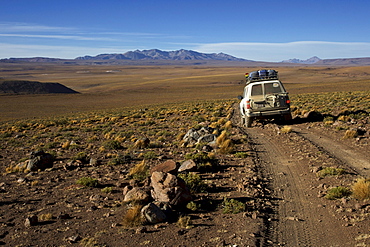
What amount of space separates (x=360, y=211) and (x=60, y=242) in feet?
15.6

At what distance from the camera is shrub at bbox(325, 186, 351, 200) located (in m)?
6.07

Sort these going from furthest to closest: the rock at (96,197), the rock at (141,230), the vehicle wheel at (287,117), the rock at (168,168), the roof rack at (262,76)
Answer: the roof rack at (262,76) < the vehicle wheel at (287,117) < the rock at (168,168) < the rock at (96,197) < the rock at (141,230)

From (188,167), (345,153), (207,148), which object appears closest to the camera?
(188,167)

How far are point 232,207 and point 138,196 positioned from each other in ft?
5.88

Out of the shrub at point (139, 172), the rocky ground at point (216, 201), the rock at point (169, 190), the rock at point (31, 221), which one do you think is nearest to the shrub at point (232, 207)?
the rocky ground at point (216, 201)

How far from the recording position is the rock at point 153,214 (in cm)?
549

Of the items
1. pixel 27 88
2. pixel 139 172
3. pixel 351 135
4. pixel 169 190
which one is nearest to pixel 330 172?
pixel 169 190

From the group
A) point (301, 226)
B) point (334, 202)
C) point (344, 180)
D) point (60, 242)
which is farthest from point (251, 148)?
point (60, 242)

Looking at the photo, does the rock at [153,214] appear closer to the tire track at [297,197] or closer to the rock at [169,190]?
the rock at [169,190]

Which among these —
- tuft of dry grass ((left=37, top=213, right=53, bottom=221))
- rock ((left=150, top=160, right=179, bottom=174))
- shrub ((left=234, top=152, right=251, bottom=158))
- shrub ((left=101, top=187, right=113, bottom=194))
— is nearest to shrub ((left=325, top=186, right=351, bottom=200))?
rock ((left=150, top=160, right=179, bottom=174))

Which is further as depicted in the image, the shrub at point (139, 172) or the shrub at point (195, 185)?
the shrub at point (139, 172)

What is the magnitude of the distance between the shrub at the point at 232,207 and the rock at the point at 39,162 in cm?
702

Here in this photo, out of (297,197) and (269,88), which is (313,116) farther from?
(297,197)

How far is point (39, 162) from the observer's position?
35.1 ft
